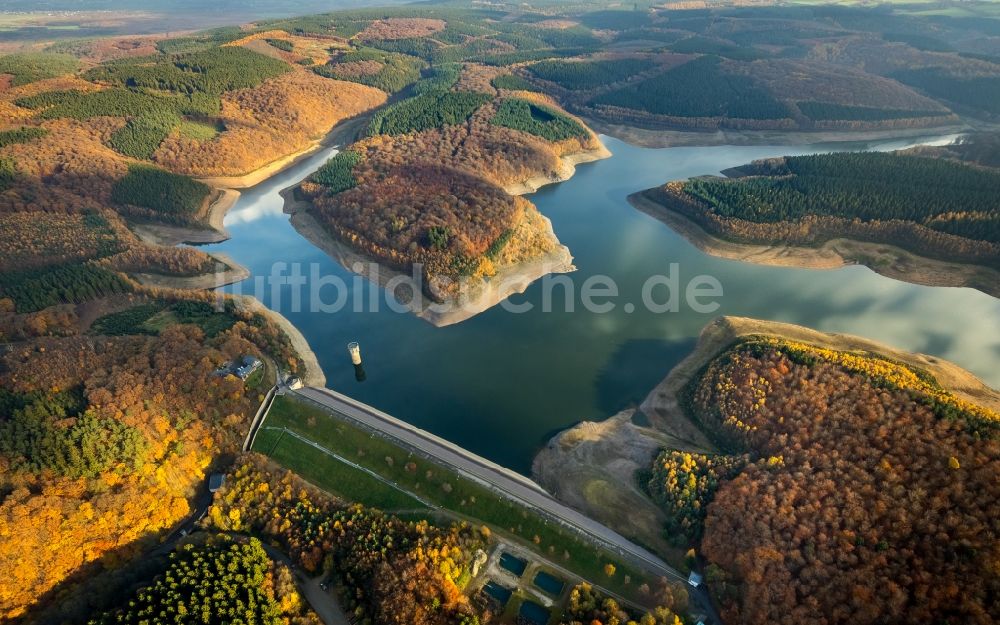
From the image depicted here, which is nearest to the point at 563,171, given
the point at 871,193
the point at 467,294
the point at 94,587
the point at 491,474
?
the point at 467,294

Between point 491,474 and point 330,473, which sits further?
point 330,473

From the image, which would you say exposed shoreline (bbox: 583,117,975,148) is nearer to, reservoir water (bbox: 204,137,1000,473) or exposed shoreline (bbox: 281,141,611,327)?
reservoir water (bbox: 204,137,1000,473)

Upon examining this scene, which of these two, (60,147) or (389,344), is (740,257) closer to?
(389,344)

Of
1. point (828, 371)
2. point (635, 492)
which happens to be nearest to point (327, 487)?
point (635, 492)

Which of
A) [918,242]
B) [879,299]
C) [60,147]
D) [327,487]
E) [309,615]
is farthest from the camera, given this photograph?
[60,147]

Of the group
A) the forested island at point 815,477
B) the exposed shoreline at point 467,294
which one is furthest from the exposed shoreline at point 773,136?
the forested island at point 815,477

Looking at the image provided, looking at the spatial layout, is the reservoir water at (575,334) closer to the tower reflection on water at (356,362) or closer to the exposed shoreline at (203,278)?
the tower reflection on water at (356,362)

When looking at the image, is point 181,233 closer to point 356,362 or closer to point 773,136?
point 356,362
